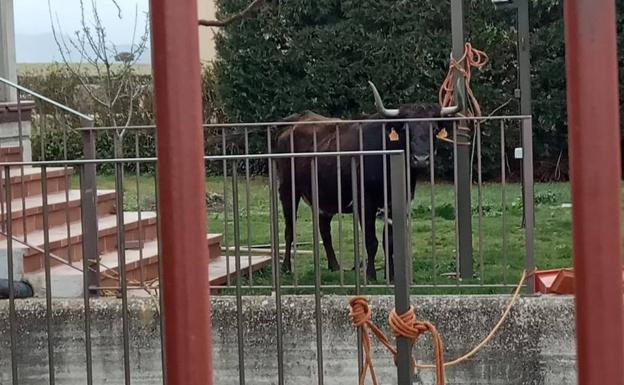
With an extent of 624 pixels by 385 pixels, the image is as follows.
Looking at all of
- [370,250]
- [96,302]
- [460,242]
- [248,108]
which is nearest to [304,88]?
[248,108]

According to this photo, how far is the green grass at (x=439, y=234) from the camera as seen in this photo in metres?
8.82

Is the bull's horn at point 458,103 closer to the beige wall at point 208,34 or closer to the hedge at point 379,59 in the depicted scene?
the hedge at point 379,59

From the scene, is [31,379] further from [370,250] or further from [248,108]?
[248,108]

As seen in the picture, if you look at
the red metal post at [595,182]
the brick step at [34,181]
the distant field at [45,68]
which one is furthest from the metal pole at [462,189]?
the distant field at [45,68]

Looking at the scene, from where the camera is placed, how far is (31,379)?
21.8 ft

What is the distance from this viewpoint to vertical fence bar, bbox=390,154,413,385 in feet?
14.4

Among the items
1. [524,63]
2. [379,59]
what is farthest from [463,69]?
[379,59]

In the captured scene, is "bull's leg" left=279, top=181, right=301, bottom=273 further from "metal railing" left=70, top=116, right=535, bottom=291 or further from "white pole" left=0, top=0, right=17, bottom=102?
"white pole" left=0, top=0, right=17, bottom=102

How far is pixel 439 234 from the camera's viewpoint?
12.1 m

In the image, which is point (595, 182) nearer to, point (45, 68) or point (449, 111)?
point (449, 111)

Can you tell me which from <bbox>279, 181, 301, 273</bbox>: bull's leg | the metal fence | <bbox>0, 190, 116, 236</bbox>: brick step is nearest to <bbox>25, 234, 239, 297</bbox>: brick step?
the metal fence

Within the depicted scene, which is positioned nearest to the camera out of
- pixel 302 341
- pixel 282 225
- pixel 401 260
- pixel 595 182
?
pixel 595 182

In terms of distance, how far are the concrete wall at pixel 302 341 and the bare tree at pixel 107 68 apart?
10.8 metres

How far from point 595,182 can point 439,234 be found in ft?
33.0
